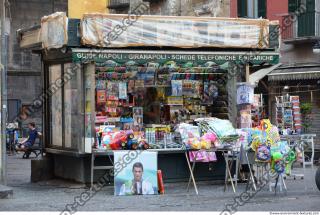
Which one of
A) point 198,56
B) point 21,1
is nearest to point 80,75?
point 198,56

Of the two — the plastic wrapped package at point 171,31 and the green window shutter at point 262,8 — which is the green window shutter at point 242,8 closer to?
the green window shutter at point 262,8

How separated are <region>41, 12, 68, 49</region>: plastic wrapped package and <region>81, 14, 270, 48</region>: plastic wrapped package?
374mm

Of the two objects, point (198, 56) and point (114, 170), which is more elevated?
point (198, 56)

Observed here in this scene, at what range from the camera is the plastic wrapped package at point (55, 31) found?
14.5m

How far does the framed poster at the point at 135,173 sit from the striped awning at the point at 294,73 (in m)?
12.6

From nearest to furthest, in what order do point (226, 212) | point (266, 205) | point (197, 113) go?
point (226, 212) → point (266, 205) → point (197, 113)

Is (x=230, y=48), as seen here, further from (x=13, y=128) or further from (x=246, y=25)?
(x=13, y=128)

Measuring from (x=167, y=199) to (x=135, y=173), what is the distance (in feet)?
3.25

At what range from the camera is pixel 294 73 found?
26.0 m

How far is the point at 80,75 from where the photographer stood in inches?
587

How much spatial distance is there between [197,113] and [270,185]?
3267 mm

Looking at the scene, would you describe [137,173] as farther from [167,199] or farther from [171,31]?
[171,31]

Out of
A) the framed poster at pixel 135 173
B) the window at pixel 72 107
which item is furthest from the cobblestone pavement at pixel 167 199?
the window at pixel 72 107

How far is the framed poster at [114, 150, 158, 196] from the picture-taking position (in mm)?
13852
